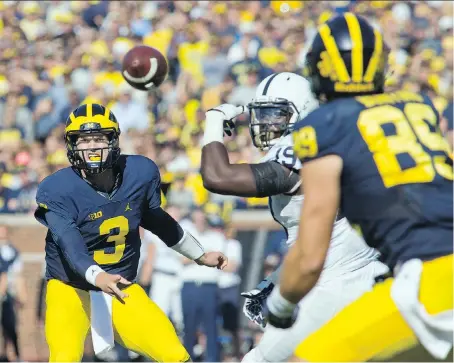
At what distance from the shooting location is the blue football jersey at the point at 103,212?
18.5ft

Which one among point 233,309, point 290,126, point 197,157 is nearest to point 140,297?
point 290,126

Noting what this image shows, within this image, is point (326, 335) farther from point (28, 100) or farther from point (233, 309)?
point (28, 100)

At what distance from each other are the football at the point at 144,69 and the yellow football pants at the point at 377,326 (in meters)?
3.46

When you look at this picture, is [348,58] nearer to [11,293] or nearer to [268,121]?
[268,121]

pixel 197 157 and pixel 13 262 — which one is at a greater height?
pixel 197 157

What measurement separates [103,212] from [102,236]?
0.13 meters

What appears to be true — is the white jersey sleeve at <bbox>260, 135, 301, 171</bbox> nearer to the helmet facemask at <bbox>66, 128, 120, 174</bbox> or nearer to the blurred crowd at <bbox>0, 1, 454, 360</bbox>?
the helmet facemask at <bbox>66, 128, 120, 174</bbox>

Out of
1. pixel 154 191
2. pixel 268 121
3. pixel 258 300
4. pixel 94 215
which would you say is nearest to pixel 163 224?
pixel 154 191

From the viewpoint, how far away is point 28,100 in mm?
13148

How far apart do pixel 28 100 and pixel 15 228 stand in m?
2.27

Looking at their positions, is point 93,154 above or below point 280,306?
above

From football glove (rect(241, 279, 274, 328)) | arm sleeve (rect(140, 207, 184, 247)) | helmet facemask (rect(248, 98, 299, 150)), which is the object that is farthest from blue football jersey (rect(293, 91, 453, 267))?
arm sleeve (rect(140, 207, 184, 247))

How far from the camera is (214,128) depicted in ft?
14.7

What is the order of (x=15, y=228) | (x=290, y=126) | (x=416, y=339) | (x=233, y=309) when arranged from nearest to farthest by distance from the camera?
(x=416, y=339)
(x=290, y=126)
(x=233, y=309)
(x=15, y=228)
